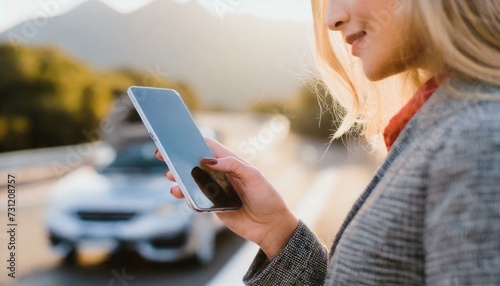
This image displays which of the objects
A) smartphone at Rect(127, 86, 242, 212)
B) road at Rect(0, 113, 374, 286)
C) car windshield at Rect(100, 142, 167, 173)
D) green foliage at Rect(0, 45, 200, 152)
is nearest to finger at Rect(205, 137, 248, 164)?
smartphone at Rect(127, 86, 242, 212)

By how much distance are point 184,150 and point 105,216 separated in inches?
209

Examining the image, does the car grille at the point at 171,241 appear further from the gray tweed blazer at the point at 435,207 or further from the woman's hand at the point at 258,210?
the gray tweed blazer at the point at 435,207

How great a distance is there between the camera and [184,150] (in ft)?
5.93

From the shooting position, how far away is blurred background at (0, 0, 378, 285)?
22.2 feet

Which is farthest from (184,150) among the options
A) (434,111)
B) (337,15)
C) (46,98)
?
(46,98)

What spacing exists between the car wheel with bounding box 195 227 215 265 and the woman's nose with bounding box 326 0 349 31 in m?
5.98

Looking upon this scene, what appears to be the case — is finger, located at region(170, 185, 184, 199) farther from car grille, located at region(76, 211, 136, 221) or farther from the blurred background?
car grille, located at region(76, 211, 136, 221)

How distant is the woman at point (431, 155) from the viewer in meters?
0.96

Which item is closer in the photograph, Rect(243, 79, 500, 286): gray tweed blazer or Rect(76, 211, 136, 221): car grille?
Rect(243, 79, 500, 286): gray tweed blazer

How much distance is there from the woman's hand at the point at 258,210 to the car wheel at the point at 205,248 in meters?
5.58

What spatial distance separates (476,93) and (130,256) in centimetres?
682

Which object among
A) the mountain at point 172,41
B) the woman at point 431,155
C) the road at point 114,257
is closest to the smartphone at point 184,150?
the woman at point 431,155

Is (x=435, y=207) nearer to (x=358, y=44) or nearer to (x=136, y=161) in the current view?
(x=358, y=44)

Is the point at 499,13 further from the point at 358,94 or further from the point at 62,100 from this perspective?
the point at 62,100
